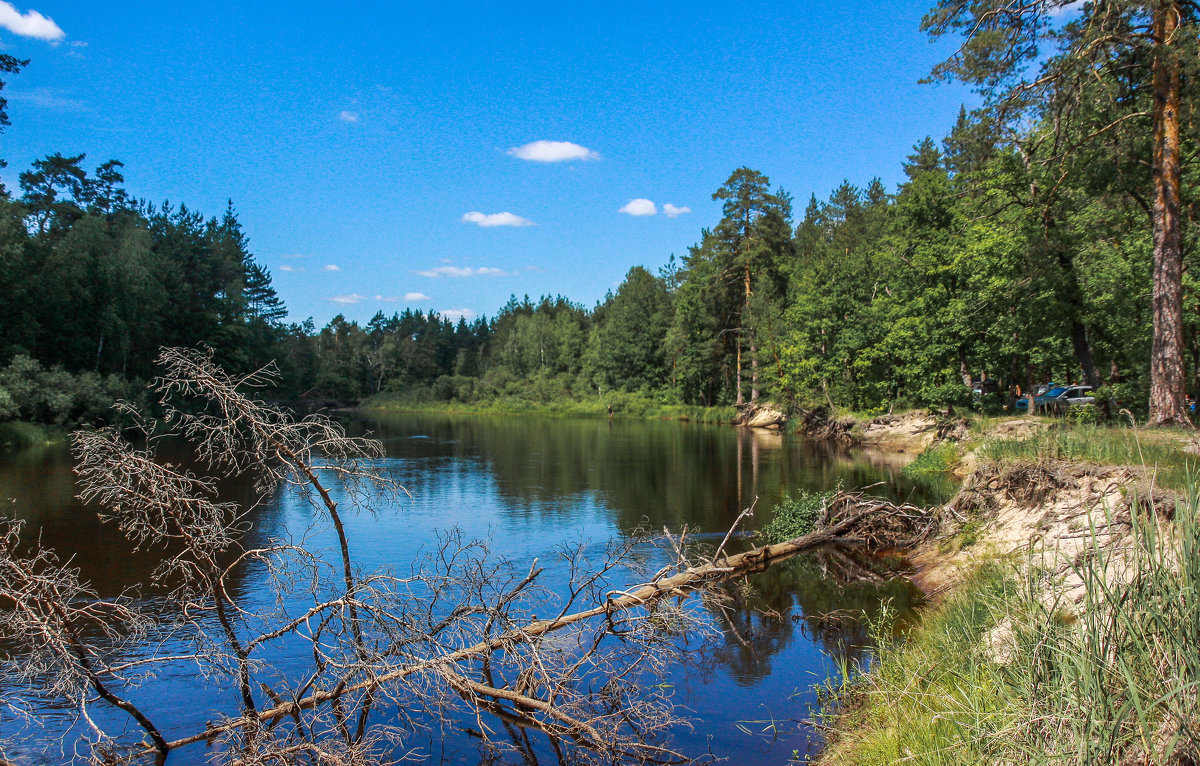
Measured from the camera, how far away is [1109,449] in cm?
1218

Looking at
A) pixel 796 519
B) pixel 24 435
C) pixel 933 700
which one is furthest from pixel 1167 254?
pixel 24 435

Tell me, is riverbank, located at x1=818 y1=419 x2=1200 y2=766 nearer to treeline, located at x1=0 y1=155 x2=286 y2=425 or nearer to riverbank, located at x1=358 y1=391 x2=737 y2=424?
treeline, located at x1=0 y1=155 x2=286 y2=425

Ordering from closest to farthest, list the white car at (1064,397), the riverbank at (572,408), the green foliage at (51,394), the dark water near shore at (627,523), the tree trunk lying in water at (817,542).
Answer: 1. the tree trunk lying in water at (817,542)
2. the dark water near shore at (627,523)
3. the white car at (1064,397)
4. the green foliage at (51,394)
5. the riverbank at (572,408)

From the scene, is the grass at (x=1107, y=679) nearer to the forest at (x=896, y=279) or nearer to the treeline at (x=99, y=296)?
the forest at (x=896, y=279)

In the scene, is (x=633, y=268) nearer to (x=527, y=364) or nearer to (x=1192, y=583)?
(x=527, y=364)

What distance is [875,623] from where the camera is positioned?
407 inches

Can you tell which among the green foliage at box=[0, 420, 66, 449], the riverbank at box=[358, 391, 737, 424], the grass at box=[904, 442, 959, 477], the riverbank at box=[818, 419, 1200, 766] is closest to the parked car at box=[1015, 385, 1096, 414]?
the grass at box=[904, 442, 959, 477]

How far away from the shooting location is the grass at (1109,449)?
10695 mm

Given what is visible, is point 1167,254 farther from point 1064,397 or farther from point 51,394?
point 51,394

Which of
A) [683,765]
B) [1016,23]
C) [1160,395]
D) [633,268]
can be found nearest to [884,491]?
[1160,395]

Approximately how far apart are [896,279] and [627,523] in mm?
23209

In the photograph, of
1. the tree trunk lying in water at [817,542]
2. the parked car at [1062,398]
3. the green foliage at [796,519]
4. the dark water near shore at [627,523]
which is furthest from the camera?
the parked car at [1062,398]

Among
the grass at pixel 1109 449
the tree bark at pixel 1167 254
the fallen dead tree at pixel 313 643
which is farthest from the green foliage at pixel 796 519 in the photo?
the tree bark at pixel 1167 254

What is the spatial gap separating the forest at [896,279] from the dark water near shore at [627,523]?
21.0 ft
